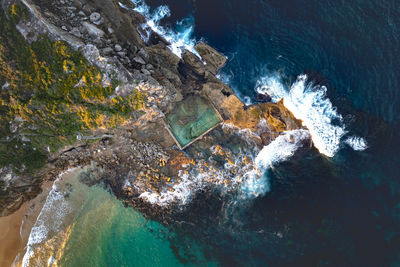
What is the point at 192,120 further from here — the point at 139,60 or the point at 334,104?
the point at 334,104

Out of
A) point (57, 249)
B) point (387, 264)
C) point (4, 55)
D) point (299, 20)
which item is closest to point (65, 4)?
point (4, 55)

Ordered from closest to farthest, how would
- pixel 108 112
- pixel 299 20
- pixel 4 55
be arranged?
pixel 4 55 → pixel 108 112 → pixel 299 20

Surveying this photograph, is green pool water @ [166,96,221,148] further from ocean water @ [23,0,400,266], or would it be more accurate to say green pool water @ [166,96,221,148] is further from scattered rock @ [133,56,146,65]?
scattered rock @ [133,56,146,65]

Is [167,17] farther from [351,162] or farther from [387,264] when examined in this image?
[387,264]

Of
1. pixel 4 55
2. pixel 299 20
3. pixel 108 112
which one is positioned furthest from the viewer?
pixel 299 20

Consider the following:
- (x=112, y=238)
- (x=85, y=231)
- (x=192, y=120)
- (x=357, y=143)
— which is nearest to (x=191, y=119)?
(x=192, y=120)

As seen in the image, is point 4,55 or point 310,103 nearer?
point 4,55

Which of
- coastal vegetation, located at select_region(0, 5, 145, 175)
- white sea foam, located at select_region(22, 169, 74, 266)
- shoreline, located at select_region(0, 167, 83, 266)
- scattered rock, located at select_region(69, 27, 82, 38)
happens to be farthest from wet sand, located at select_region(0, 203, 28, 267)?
scattered rock, located at select_region(69, 27, 82, 38)
